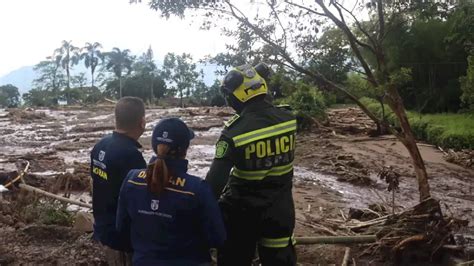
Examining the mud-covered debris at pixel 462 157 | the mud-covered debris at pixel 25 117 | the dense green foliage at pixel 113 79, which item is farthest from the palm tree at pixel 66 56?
the mud-covered debris at pixel 462 157

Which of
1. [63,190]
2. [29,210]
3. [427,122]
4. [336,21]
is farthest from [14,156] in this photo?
[427,122]

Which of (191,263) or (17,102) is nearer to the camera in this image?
(191,263)

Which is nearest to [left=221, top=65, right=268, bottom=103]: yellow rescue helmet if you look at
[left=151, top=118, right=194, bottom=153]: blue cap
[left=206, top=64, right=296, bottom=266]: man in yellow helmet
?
[left=206, top=64, right=296, bottom=266]: man in yellow helmet

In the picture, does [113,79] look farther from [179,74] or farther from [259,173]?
[259,173]

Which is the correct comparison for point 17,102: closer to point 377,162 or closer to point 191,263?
point 377,162

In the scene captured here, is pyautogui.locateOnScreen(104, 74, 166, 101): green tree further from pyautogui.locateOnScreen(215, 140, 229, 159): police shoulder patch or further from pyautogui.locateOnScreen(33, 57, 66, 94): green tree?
pyautogui.locateOnScreen(215, 140, 229, 159): police shoulder patch

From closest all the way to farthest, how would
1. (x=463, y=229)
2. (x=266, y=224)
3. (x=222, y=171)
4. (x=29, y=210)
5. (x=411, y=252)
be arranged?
(x=222, y=171), (x=266, y=224), (x=411, y=252), (x=29, y=210), (x=463, y=229)

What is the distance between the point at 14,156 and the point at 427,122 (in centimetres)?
1557

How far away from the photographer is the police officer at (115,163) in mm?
3127

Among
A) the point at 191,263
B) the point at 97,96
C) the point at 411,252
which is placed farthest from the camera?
the point at 97,96

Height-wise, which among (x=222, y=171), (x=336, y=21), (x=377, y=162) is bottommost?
(x=377, y=162)

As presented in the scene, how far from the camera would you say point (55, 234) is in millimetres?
5703

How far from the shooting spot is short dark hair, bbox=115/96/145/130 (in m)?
3.19

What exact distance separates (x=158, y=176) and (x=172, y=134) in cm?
25
